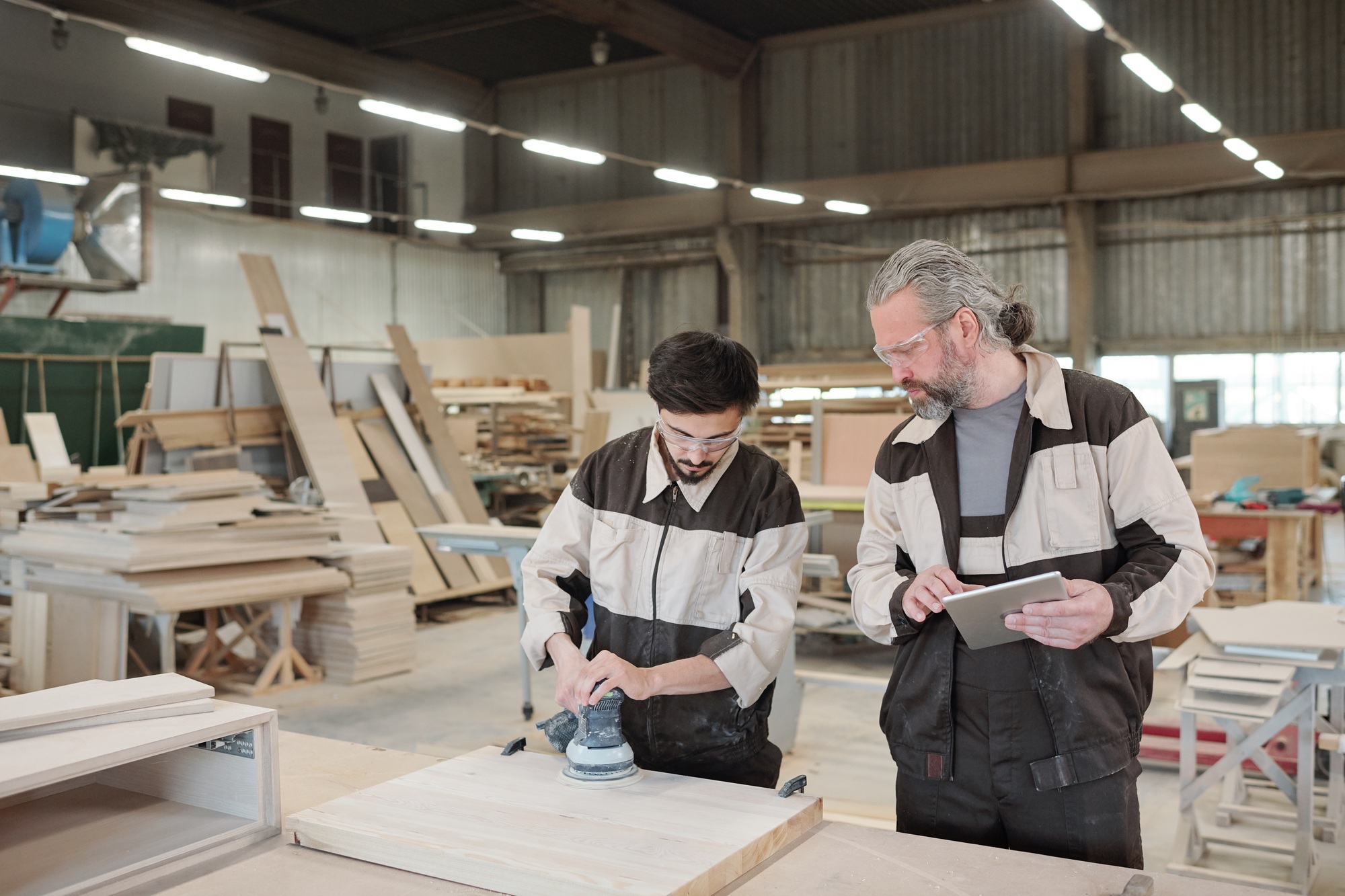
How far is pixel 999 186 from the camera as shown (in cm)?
1392

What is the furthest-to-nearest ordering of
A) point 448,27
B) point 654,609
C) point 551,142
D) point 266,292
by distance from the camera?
point 448,27, point 551,142, point 266,292, point 654,609

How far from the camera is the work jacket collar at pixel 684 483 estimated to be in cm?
206

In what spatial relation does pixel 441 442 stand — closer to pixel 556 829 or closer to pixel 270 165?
pixel 556 829

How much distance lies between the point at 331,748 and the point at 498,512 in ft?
25.5

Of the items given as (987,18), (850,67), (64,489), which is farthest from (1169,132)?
(64,489)

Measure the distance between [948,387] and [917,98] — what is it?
14446mm

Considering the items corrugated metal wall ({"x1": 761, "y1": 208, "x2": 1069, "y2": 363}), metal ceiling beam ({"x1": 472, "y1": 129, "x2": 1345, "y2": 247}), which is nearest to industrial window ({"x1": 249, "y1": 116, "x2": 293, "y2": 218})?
metal ceiling beam ({"x1": 472, "y1": 129, "x2": 1345, "y2": 247})

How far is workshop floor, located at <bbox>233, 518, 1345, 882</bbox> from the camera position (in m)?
4.05

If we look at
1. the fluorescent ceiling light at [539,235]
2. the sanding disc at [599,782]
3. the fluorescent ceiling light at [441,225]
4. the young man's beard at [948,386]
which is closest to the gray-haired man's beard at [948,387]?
the young man's beard at [948,386]

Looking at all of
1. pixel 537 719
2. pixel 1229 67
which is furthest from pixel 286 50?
pixel 537 719

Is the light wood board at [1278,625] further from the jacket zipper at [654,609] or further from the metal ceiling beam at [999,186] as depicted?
the metal ceiling beam at [999,186]

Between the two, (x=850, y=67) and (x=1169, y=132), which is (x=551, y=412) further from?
(x=1169, y=132)

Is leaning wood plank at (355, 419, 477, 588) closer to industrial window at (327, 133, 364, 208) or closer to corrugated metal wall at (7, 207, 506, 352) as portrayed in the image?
corrugated metal wall at (7, 207, 506, 352)

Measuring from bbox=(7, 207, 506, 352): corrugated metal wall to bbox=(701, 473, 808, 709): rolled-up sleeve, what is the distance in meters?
14.0
